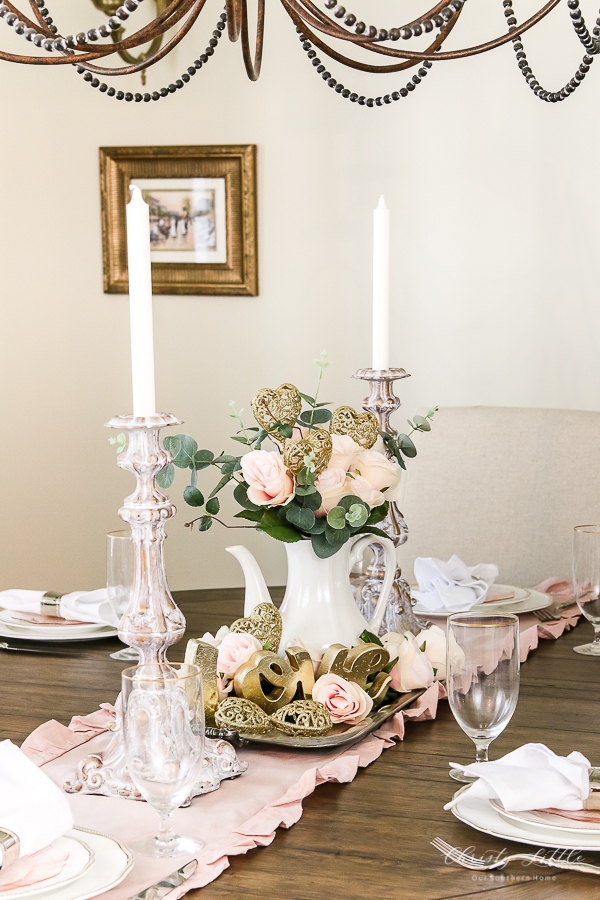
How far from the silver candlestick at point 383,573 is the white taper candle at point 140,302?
0.46 meters

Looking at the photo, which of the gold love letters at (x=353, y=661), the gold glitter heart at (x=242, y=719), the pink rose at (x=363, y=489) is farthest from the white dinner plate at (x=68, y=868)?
the pink rose at (x=363, y=489)

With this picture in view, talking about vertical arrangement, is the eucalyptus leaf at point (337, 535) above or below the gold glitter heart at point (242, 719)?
above

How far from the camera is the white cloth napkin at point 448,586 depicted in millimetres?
1506

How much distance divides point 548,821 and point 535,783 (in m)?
0.03

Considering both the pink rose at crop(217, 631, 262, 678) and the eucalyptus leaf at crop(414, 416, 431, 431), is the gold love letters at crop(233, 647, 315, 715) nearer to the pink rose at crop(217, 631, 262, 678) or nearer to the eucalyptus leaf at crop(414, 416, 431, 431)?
the pink rose at crop(217, 631, 262, 678)

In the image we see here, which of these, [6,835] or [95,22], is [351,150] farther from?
[6,835]

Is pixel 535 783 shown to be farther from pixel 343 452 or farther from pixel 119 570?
pixel 119 570

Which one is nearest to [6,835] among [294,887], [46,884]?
[46,884]

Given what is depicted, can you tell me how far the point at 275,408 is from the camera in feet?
3.67

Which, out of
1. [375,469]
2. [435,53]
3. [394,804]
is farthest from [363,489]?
[435,53]

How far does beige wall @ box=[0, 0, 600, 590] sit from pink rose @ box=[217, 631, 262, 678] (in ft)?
5.86

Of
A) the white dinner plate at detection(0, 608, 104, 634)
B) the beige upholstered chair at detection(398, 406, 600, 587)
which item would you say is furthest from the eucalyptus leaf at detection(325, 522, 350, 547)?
the beige upholstered chair at detection(398, 406, 600, 587)

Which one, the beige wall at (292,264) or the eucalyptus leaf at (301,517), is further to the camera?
the beige wall at (292,264)

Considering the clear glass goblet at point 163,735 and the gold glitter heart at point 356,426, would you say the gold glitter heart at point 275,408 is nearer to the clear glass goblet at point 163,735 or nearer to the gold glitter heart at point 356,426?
the gold glitter heart at point 356,426
